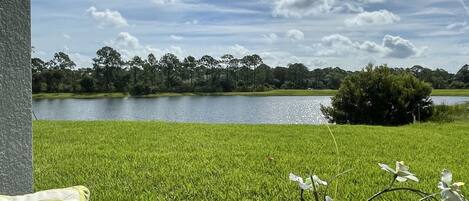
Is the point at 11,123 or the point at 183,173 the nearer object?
the point at 11,123

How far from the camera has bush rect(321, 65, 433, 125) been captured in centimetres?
2711

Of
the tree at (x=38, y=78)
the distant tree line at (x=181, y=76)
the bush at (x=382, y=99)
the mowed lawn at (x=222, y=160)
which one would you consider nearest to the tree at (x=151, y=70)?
the distant tree line at (x=181, y=76)

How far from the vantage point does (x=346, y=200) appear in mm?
4164

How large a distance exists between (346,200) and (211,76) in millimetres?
97051

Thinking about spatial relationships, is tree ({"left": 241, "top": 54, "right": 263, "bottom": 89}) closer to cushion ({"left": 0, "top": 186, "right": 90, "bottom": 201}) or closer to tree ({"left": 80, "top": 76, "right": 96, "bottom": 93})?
tree ({"left": 80, "top": 76, "right": 96, "bottom": 93})

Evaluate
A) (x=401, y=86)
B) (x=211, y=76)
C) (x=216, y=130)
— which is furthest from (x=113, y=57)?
(x=216, y=130)

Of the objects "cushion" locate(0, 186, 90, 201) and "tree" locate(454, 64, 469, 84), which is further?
"tree" locate(454, 64, 469, 84)

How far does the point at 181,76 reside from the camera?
3841 inches

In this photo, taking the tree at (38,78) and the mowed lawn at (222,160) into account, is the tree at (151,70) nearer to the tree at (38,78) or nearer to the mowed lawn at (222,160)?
the tree at (38,78)

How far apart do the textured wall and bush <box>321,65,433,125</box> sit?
2611cm

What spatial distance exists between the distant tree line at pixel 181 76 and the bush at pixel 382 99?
42280 millimetres

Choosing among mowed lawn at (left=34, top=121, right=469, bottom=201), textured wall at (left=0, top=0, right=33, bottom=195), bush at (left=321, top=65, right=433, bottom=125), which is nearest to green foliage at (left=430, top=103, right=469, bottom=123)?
bush at (left=321, top=65, right=433, bottom=125)

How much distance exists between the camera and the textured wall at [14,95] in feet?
7.27

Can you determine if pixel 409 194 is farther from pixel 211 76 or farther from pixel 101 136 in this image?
pixel 211 76
